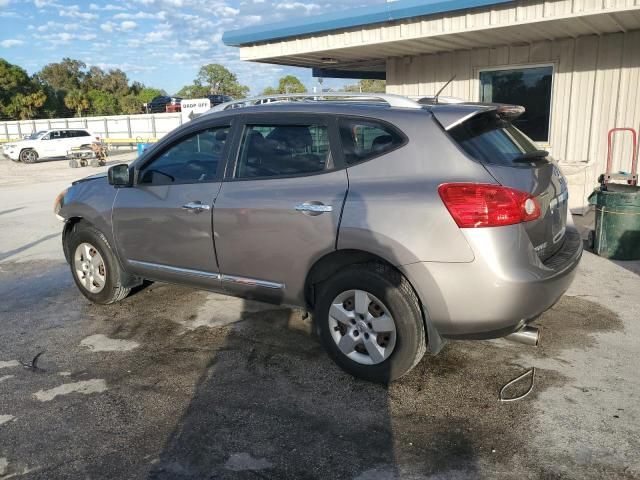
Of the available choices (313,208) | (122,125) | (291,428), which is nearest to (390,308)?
(313,208)

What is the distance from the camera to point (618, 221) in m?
6.38

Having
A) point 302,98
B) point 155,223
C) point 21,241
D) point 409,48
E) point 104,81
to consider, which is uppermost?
point 104,81

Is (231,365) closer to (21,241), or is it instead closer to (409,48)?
(21,241)

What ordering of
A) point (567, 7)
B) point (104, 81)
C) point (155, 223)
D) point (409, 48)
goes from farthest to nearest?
point (104, 81) → point (409, 48) → point (567, 7) → point (155, 223)

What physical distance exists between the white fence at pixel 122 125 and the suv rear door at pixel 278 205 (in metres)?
29.3

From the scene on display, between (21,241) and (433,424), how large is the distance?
8008 millimetres

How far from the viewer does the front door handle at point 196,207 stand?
4.19 meters

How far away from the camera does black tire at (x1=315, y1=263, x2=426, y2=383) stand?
3.36 metres

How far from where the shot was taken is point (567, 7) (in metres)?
6.78

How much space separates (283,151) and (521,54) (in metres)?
7.01

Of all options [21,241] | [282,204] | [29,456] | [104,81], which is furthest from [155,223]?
[104,81]

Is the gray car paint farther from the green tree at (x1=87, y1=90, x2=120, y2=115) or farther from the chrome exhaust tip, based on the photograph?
the green tree at (x1=87, y1=90, x2=120, y2=115)

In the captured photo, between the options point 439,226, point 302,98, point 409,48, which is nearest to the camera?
point 439,226

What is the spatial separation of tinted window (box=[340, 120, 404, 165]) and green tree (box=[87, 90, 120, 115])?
68.0m
